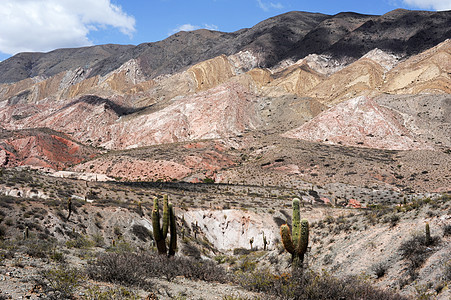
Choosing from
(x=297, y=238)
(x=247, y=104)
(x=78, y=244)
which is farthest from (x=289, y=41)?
(x=297, y=238)

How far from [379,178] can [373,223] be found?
1471 inches

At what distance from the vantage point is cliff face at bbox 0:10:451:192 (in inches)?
2719

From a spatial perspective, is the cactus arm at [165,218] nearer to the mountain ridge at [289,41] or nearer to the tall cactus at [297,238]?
the tall cactus at [297,238]

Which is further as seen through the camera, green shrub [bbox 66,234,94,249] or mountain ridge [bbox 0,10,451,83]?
mountain ridge [bbox 0,10,451,83]

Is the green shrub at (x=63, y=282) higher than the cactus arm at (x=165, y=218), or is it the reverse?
the cactus arm at (x=165, y=218)

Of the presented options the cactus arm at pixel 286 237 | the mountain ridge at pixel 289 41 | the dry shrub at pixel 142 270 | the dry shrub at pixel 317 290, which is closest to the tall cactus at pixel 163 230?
the dry shrub at pixel 142 270

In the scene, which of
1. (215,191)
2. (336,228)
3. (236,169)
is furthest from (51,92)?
(336,228)

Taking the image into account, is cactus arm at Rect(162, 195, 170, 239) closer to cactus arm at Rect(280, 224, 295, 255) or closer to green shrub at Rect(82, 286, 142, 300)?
cactus arm at Rect(280, 224, 295, 255)

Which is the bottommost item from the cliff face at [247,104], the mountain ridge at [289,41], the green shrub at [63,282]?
the green shrub at [63,282]

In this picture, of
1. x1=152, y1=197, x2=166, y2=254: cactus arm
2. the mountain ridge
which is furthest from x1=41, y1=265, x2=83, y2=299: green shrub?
the mountain ridge

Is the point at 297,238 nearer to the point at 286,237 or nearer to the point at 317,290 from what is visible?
the point at 286,237

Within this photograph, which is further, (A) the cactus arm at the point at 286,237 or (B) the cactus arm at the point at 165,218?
(B) the cactus arm at the point at 165,218

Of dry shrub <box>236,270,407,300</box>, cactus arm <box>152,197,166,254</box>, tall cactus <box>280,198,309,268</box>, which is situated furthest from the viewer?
cactus arm <box>152,197,166,254</box>

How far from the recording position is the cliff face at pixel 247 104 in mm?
69062
